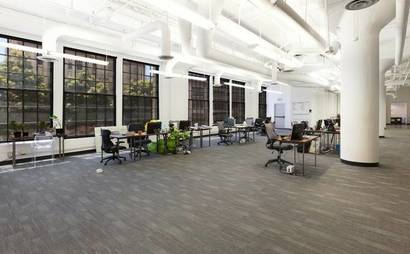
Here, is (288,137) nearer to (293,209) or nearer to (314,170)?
(314,170)

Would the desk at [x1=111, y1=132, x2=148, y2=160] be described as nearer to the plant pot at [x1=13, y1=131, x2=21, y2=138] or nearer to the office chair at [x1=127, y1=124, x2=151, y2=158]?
the office chair at [x1=127, y1=124, x2=151, y2=158]

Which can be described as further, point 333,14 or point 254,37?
point 333,14

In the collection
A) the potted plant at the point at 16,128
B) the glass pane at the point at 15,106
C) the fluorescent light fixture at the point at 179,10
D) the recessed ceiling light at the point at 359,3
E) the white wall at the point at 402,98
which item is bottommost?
the potted plant at the point at 16,128

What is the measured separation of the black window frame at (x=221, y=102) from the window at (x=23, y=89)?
25.6 feet

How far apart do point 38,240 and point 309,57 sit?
401 inches

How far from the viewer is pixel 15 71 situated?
20.3 feet

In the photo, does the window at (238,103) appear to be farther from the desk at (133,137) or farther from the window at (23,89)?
the window at (23,89)

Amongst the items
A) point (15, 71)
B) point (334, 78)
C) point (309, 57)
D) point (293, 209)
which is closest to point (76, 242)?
point (293, 209)

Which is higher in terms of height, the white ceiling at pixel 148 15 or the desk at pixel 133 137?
the white ceiling at pixel 148 15

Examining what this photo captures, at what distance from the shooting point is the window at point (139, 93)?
8.71 meters

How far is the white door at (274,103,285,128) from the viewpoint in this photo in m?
16.8

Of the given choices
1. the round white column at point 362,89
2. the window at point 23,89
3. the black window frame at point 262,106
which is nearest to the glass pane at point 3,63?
the window at point 23,89

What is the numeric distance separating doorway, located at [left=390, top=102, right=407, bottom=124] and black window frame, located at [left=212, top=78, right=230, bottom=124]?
622 inches

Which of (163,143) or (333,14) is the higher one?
(333,14)
